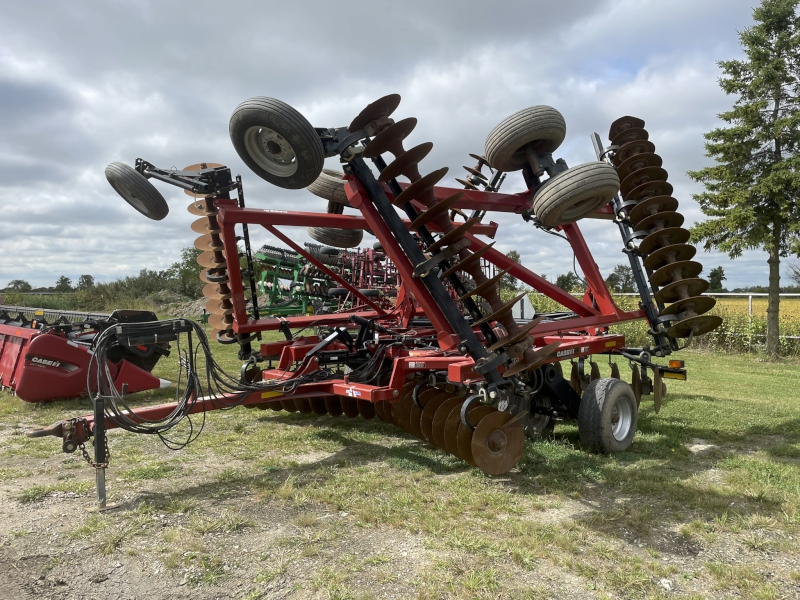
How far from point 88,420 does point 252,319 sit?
8.63ft

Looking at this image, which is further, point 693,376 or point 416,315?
point 693,376

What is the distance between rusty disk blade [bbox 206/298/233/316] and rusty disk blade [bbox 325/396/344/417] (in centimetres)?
145

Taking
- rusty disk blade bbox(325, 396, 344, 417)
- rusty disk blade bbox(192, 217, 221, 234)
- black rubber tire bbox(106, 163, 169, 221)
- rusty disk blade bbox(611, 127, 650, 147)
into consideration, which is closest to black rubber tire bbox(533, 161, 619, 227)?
rusty disk blade bbox(611, 127, 650, 147)

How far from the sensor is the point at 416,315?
7.57m

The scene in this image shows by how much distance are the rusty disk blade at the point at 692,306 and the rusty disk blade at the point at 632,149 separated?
1597 mm

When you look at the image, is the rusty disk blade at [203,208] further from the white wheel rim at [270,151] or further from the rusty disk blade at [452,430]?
the rusty disk blade at [452,430]

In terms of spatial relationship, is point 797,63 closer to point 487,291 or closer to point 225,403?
point 487,291

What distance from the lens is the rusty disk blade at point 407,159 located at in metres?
4.01

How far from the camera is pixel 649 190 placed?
5836mm

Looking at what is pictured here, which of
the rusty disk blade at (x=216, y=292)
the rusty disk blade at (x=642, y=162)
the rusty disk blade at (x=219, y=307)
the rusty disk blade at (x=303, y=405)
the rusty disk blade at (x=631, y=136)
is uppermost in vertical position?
the rusty disk blade at (x=631, y=136)

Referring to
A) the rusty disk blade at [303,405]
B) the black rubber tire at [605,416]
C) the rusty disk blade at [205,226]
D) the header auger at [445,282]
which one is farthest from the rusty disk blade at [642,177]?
the rusty disk blade at [205,226]

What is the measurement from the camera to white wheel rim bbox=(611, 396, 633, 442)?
5.16m

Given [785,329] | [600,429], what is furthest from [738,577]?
[785,329]

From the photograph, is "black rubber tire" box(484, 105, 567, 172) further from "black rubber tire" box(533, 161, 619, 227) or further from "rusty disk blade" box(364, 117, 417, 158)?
"rusty disk blade" box(364, 117, 417, 158)
